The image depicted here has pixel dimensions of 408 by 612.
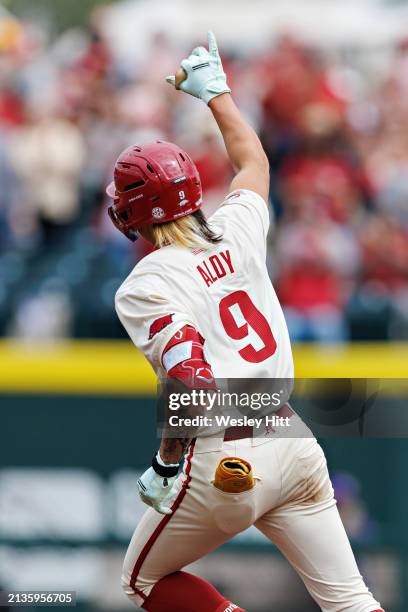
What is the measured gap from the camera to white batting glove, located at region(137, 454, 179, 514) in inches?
159

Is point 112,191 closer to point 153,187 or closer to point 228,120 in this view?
point 153,187

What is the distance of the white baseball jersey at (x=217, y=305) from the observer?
13.3ft

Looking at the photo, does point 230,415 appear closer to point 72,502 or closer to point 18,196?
point 72,502

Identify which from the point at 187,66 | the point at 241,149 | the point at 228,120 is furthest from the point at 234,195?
the point at 187,66

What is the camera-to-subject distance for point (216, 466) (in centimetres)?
411

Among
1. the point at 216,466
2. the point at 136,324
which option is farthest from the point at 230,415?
the point at 136,324

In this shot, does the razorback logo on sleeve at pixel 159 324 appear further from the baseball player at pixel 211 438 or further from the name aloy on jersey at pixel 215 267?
the name aloy on jersey at pixel 215 267

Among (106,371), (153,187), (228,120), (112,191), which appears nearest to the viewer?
(153,187)

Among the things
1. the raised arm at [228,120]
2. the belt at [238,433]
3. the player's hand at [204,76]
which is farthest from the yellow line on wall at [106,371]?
the belt at [238,433]

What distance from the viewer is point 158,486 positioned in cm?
406

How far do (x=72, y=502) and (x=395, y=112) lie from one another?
481 cm

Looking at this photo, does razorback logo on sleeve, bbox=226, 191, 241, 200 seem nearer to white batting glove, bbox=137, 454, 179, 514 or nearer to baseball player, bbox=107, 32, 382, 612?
baseball player, bbox=107, 32, 382, 612

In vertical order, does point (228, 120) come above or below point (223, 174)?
above

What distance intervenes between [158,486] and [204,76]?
1654 millimetres
